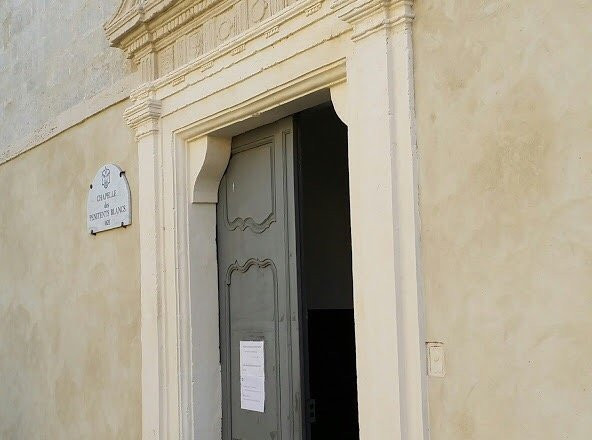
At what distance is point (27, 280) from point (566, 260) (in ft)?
15.8

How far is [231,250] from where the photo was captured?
4621 millimetres

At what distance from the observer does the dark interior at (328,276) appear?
A: 19.7 ft

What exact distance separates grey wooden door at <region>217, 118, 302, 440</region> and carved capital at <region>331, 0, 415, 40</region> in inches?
37.9

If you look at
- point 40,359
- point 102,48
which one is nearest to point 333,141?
point 102,48

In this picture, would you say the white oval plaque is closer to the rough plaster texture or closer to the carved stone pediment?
the rough plaster texture

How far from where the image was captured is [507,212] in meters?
2.81

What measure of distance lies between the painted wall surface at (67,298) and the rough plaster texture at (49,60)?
0.25 metres

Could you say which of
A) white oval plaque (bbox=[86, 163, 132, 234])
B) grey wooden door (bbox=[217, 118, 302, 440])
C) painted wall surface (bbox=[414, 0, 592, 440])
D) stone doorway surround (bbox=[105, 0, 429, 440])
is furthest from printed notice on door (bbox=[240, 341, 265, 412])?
painted wall surface (bbox=[414, 0, 592, 440])

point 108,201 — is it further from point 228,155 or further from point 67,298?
point 228,155

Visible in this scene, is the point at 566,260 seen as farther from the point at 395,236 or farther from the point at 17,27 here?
the point at 17,27

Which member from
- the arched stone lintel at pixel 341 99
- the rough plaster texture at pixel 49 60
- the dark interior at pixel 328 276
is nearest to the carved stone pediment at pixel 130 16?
the rough plaster texture at pixel 49 60

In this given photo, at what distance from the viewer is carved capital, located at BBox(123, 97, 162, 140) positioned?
15.7ft

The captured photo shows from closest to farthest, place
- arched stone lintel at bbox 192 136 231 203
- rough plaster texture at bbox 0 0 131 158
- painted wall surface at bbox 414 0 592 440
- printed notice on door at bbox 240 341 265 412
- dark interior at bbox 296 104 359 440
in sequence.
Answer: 1. painted wall surface at bbox 414 0 592 440
2. printed notice on door at bbox 240 341 265 412
3. arched stone lintel at bbox 192 136 231 203
4. rough plaster texture at bbox 0 0 131 158
5. dark interior at bbox 296 104 359 440

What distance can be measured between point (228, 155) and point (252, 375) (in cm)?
118
